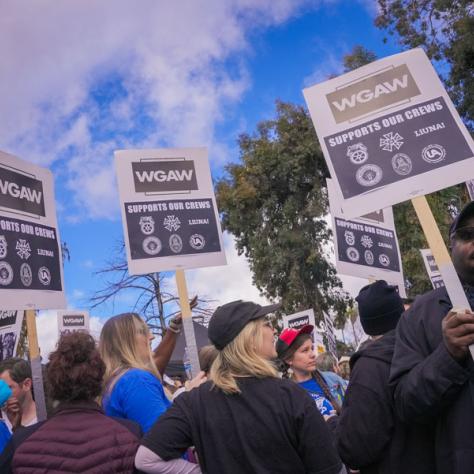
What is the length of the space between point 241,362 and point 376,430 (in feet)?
2.29

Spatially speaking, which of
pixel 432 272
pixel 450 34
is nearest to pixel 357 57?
pixel 450 34

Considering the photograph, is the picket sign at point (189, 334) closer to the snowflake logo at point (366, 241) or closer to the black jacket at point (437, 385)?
the black jacket at point (437, 385)

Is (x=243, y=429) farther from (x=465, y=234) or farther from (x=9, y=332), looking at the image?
(x=9, y=332)

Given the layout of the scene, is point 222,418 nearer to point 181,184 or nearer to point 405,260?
point 181,184

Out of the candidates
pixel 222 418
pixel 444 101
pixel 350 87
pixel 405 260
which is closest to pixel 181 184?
pixel 350 87

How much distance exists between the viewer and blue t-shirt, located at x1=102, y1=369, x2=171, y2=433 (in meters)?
3.12

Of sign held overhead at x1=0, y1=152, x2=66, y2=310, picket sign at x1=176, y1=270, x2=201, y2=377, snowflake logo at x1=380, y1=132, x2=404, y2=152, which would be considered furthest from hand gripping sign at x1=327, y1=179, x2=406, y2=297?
snowflake logo at x1=380, y1=132, x2=404, y2=152

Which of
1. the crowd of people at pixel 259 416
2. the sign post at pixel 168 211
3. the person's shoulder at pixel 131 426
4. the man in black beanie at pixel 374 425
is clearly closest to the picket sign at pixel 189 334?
the sign post at pixel 168 211

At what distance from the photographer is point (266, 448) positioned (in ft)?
8.45

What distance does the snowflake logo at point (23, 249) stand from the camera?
449cm

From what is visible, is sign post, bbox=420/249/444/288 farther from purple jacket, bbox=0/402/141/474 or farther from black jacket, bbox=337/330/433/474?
purple jacket, bbox=0/402/141/474

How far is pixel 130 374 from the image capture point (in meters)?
3.26

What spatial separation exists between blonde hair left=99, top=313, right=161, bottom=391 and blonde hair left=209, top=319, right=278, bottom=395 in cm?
78

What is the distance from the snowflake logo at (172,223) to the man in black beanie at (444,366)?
3.07 metres
